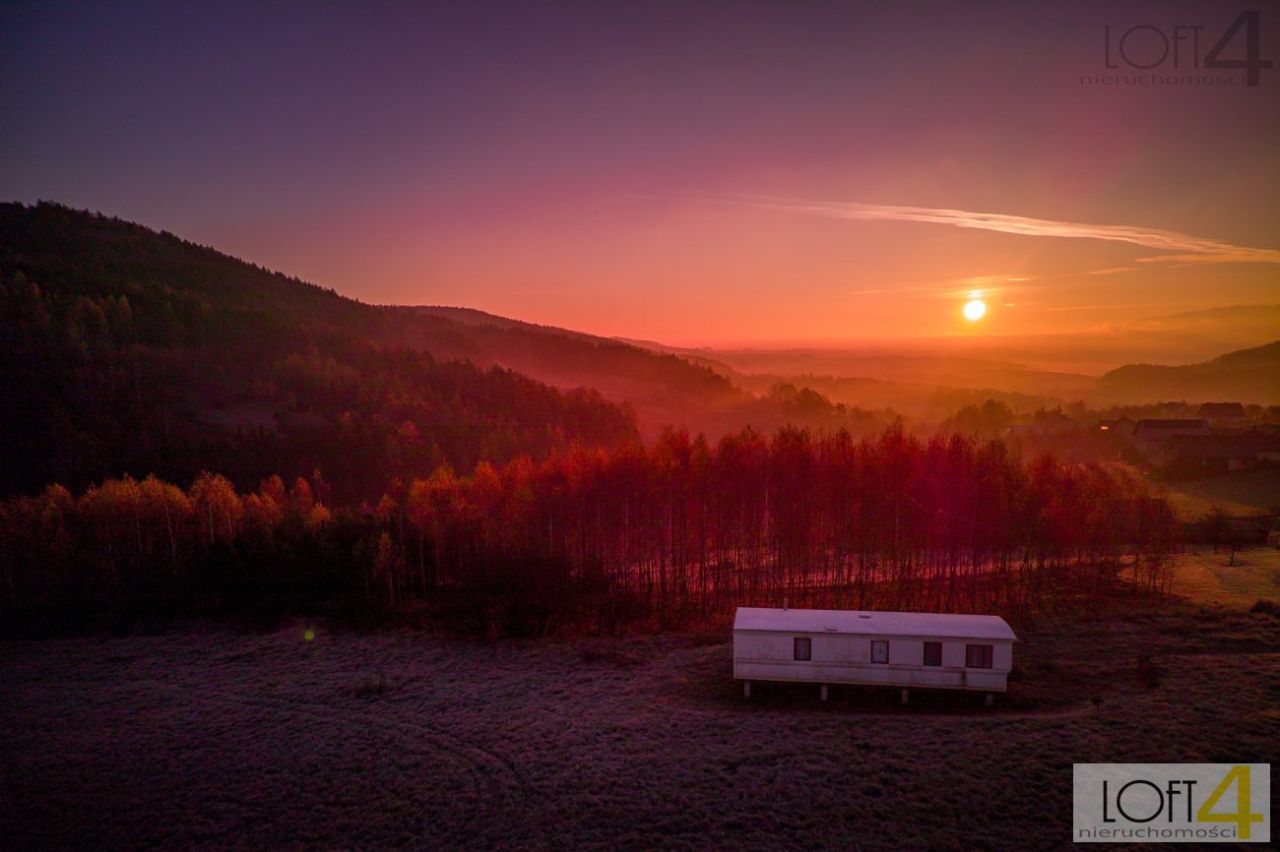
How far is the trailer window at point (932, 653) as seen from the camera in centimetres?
2292

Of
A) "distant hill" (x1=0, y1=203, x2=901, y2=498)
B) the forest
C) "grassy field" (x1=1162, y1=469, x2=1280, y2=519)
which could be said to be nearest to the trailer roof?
the forest

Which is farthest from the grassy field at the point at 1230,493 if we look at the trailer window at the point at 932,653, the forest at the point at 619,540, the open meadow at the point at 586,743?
the trailer window at the point at 932,653

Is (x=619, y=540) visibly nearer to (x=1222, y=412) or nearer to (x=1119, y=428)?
(x=1119, y=428)

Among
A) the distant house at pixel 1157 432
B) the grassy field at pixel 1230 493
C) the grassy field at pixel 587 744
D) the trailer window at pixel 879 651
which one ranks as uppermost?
the distant house at pixel 1157 432

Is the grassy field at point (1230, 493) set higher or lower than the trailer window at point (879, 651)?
higher

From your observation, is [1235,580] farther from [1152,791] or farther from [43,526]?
[43,526]

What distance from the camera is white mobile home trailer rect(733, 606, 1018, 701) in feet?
74.4

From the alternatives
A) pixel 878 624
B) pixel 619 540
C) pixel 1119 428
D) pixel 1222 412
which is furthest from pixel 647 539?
pixel 1222 412

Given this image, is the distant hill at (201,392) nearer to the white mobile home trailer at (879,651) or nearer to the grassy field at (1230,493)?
the white mobile home trailer at (879,651)

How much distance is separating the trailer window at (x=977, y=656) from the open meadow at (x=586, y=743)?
62.1 inches

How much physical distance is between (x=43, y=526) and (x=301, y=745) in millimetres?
33978

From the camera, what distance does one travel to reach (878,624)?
2389cm

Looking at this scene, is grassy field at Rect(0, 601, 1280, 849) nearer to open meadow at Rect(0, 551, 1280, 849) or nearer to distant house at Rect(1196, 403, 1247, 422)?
open meadow at Rect(0, 551, 1280, 849)

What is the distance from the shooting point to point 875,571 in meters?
43.6
